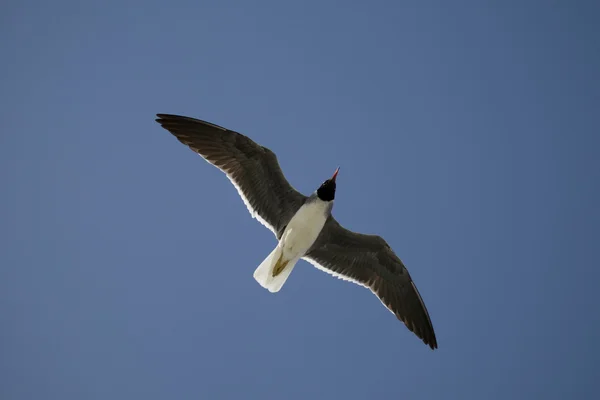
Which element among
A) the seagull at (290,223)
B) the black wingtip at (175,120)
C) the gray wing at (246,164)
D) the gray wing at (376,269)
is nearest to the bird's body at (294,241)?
the seagull at (290,223)

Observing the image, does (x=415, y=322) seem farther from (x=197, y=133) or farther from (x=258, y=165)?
(x=197, y=133)

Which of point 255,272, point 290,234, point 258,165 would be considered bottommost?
point 255,272

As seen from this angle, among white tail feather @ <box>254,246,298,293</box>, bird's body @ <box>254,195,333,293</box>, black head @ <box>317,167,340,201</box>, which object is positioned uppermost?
black head @ <box>317,167,340,201</box>

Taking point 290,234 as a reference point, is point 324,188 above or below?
above

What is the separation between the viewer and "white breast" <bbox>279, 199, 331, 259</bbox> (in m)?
8.86

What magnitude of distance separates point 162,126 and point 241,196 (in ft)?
5.01

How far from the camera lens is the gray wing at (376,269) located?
9578 millimetres

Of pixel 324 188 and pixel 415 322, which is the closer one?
pixel 324 188

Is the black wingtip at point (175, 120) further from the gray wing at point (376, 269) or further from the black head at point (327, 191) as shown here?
the gray wing at point (376, 269)

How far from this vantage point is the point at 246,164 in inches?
358

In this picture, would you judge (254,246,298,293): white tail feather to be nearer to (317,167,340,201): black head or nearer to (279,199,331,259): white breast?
(279,199,331,259): white breast

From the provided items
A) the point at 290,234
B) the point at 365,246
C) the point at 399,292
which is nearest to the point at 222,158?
the point at 290,234

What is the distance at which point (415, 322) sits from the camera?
9.81 meters

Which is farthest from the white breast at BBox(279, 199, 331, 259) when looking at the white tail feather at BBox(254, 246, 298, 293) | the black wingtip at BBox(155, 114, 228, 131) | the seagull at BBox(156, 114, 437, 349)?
the black wingtip at BBox(155, 114, 228, 131)
